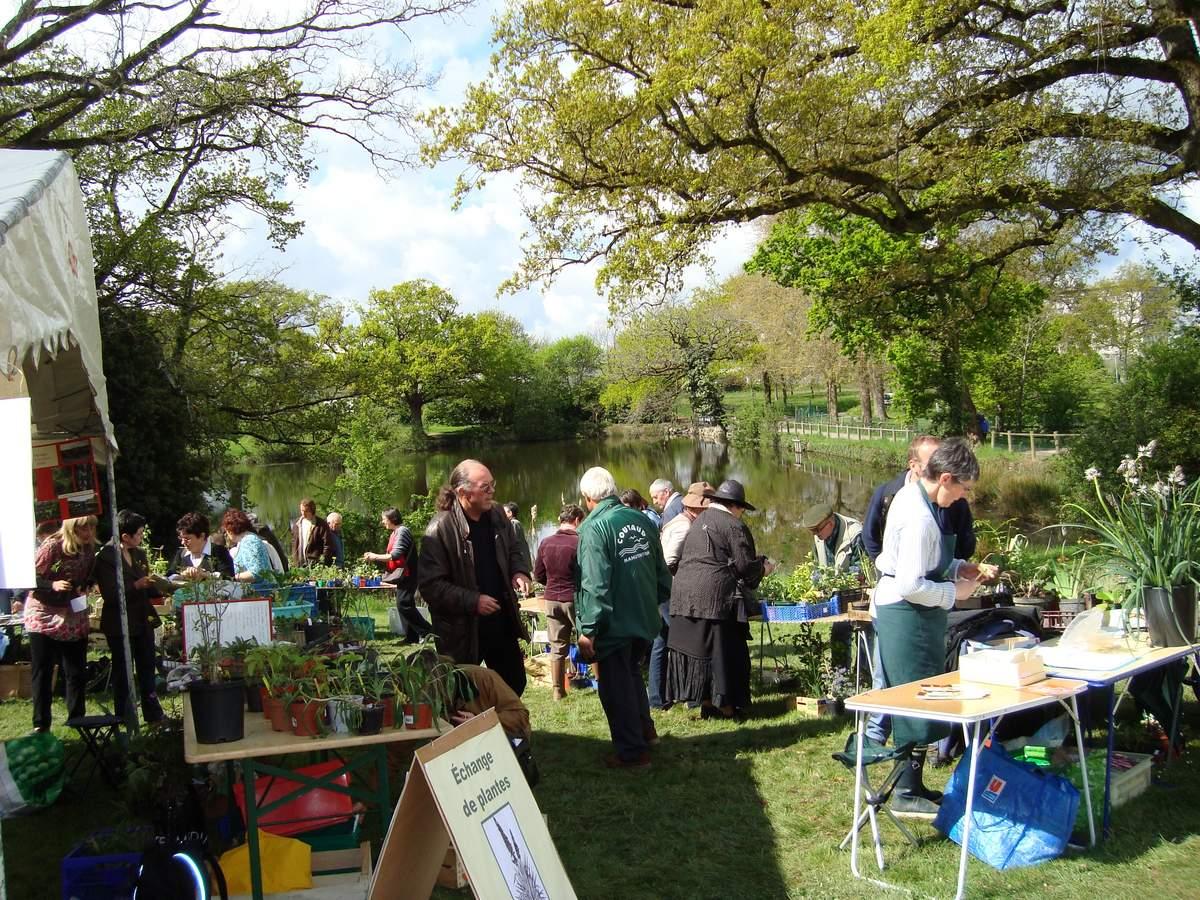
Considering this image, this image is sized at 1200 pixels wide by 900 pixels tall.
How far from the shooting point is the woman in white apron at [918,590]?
447 cm

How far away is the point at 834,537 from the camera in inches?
329

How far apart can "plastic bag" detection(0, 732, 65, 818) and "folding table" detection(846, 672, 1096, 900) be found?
4200 millimetres

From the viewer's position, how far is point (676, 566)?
7.55m

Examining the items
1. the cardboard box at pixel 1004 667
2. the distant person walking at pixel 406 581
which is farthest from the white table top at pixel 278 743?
the distant person walking at pixel 406 581

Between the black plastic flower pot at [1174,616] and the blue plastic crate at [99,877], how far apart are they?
457 centimetres

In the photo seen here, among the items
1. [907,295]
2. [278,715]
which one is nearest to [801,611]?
[278,715]

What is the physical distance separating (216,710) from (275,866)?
0.74 meters

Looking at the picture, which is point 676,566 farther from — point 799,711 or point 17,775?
point 17,775

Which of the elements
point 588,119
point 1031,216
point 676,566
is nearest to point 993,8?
point 1031,216

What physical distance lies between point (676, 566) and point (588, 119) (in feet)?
23.3

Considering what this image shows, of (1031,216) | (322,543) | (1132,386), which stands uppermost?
(1031,216)

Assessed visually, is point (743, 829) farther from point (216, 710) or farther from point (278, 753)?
point (216, 710)

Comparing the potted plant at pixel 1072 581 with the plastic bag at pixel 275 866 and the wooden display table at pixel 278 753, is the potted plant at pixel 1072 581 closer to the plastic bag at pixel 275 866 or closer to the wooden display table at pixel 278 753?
the wooden display table at pixel 278 753

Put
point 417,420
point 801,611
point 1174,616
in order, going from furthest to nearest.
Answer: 1. point 417,420
2. point 801,611
3. point 1174,616
